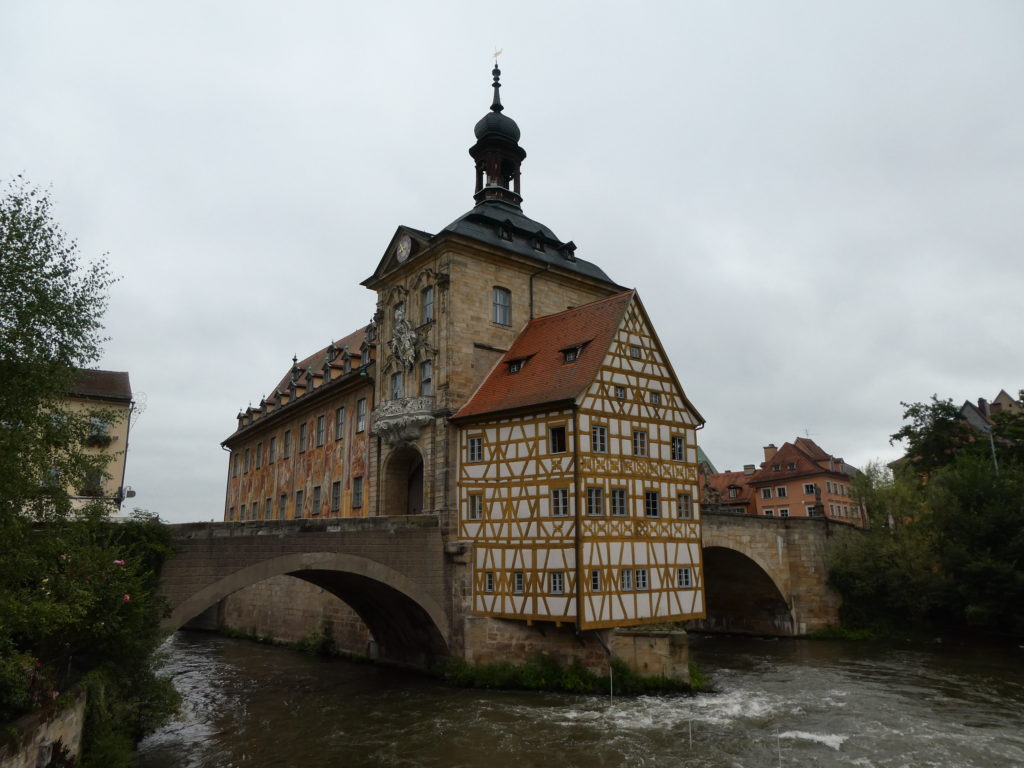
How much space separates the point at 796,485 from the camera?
59.3 metres

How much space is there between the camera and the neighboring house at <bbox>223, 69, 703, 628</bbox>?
64.5 feet

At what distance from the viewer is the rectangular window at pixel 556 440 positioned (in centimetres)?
1998

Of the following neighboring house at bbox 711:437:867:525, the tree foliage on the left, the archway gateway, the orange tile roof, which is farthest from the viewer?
neighboring house at bbox 711:437:867:525

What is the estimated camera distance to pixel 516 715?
1683 centimetres

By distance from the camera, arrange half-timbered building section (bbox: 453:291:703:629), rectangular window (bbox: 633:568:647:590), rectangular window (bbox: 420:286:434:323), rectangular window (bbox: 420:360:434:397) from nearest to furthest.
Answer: half-timbered building section (bbox: 453:291:703:629), rectangular window (bbox: 633:568:647:590), rectangular window (bbox: 420:360:434:397), rectangular window (bbox: 420:286:434:323)

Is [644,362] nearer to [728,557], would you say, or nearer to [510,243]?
[510,243]

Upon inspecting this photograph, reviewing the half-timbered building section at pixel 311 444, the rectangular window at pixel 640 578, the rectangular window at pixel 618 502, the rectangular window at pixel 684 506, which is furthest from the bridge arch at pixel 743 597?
the half-timbered building section at pixel 311 444

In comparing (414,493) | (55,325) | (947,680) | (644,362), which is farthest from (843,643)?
(55,325)

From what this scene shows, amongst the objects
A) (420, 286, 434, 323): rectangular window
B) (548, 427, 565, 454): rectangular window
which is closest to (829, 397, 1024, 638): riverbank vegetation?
(548, 427, 565, 454): rectangular window

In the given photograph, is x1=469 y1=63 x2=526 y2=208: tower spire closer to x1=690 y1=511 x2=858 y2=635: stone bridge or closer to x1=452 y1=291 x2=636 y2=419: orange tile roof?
x1=452 y1=291 x2=636 y2=419: orange tile roof

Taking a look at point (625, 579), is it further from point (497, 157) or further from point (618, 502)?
point (497, 157)

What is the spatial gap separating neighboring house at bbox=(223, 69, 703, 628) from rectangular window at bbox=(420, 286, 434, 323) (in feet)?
0.19

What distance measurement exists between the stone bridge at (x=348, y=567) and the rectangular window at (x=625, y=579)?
15.6ft

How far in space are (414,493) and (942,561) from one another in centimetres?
2146
